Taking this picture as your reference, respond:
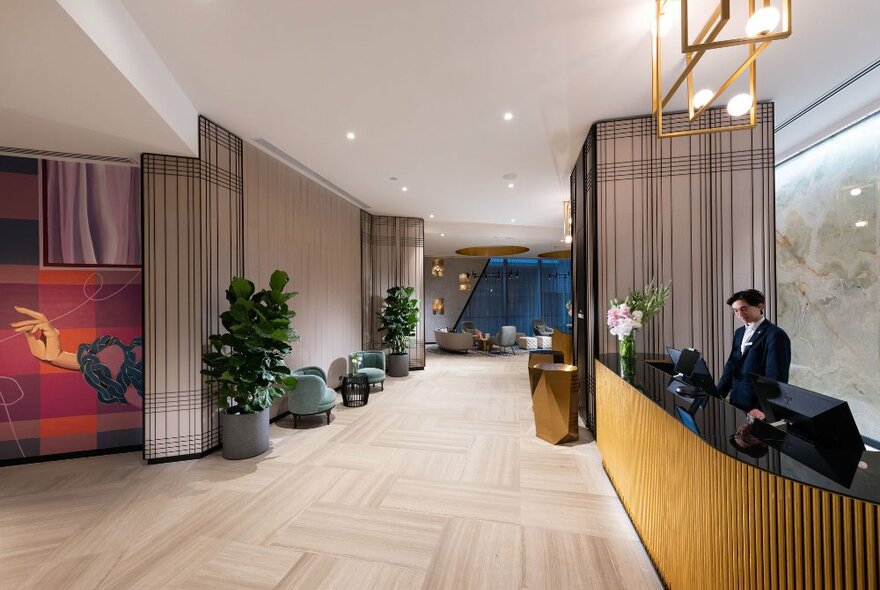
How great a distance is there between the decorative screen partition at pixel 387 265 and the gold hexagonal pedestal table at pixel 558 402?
4.57 m

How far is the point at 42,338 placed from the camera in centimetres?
406

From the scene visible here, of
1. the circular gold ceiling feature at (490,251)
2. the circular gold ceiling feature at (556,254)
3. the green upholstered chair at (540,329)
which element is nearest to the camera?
the green upholstered chair at (540,329)

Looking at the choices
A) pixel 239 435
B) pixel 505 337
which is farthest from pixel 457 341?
pixel 239 435

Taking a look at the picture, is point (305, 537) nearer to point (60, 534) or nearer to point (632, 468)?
point (60, 534)

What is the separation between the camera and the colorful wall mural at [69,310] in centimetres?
398

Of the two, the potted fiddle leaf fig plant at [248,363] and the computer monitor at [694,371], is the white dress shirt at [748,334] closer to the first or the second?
the computer monitor at [694,371]

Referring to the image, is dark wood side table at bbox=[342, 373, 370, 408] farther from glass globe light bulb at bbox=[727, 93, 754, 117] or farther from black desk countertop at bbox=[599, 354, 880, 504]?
glass globe light bulb at bbox=[727, 93, 754, 117]

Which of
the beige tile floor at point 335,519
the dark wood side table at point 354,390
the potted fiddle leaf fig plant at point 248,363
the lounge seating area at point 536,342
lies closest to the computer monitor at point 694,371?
the beige tile floor at point 335,519

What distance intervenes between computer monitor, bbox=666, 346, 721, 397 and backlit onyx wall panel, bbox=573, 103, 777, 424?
1.27 metres

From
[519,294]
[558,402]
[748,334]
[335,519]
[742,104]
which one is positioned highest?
[742,104]

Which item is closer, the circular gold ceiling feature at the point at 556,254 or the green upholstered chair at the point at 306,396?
the green upholstered chair at the point at 306,396

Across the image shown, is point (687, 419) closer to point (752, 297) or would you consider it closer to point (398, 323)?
point (752, 297)

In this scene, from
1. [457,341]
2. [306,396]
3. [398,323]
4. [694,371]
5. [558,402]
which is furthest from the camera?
[457,341]

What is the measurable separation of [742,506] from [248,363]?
415 centimetres
